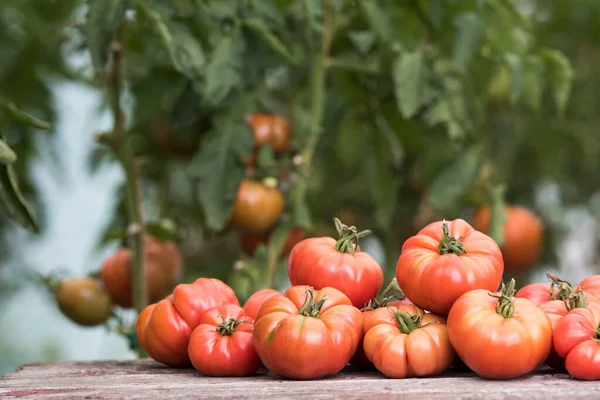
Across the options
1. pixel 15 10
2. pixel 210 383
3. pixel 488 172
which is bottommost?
pixel 210 383

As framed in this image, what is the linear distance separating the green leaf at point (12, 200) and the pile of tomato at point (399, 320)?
24 cm

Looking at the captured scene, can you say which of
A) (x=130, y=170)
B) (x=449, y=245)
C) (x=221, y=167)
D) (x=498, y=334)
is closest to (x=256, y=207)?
(x=221, y=167)

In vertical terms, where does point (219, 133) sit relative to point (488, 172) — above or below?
below

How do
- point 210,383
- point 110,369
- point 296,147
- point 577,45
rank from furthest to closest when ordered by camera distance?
point 577,45 → point 296,147 → point 110,369 → point 210,383

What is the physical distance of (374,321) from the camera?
0.90 metres

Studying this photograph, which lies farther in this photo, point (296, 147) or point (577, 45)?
point (577, 45)

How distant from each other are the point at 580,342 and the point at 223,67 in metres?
0.72

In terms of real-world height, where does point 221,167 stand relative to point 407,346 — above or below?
above

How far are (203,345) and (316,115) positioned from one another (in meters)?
0.65

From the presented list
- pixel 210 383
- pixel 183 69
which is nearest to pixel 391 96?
pixel 183 69

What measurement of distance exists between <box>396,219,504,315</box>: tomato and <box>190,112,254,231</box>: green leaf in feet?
1.61

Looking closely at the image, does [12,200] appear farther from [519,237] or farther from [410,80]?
[519,237]

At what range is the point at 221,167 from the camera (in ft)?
4.45

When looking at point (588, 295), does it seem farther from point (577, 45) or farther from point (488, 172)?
point (577, 45)
